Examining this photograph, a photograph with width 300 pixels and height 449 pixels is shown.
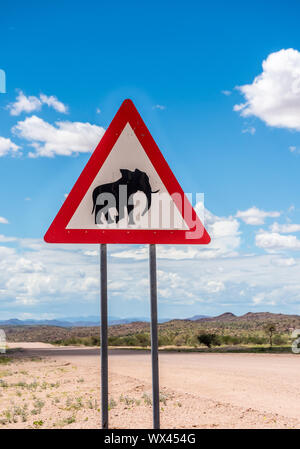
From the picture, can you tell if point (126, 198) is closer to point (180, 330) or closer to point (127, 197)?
point (127, 197)

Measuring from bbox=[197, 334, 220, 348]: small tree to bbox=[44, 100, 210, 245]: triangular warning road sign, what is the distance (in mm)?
26240

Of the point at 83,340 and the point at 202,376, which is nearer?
the point at 202,376

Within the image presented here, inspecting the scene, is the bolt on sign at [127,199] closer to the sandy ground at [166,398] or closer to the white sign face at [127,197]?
the white sign face at [127,197]

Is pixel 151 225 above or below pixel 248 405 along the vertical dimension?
above

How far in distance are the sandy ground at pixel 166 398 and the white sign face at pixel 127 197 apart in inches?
146

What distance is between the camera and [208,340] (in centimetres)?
2958

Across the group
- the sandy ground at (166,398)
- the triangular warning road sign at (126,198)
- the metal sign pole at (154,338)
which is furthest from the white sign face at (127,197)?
the sandy ground at (166,398)

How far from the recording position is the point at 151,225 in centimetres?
407

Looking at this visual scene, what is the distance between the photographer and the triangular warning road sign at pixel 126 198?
4035 mm
